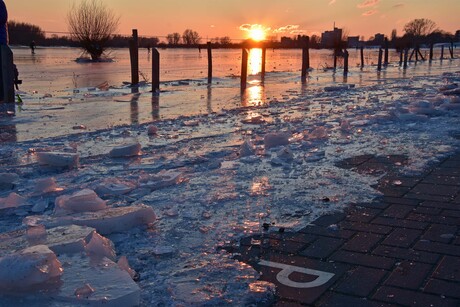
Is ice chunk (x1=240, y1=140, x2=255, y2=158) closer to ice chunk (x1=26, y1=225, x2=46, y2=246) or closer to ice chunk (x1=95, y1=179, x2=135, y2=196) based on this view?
ice chunk (x1=95, y1=179, x2=135, y2=196)

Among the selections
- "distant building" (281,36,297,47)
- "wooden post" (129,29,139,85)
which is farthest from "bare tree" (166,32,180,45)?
"wooden post" (129,29,139,85)

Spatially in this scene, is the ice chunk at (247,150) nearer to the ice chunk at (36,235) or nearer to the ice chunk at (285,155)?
the ice chunk at (285,155)

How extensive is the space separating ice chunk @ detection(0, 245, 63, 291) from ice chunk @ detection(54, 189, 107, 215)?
135cm

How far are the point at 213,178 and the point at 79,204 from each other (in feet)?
5.40

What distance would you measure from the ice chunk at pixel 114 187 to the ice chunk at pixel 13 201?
2.17ft

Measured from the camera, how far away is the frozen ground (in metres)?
3.47

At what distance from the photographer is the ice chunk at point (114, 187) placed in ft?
17.0

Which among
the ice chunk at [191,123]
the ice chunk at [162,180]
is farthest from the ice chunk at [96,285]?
the ice chunk at [191,123]

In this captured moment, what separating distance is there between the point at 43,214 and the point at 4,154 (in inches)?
121

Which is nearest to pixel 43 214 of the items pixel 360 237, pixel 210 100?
pixel 360 237

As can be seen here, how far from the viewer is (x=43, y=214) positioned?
15.1 ft

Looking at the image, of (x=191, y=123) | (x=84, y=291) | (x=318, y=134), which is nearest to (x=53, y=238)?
(x=84, y=291)

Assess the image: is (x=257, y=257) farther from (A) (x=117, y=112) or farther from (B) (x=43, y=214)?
(A) (x=117, y=112)

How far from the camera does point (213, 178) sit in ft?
18.9
